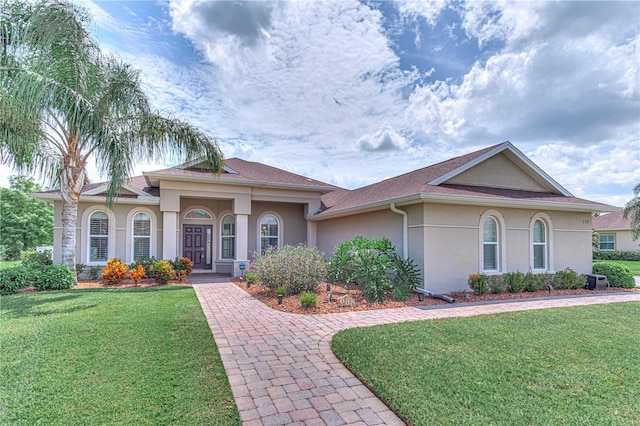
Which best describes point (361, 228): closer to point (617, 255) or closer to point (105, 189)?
point (105, 189)

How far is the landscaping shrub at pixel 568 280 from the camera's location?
11.5 meters

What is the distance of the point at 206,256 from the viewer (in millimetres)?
16344

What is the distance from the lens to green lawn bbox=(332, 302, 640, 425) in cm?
344

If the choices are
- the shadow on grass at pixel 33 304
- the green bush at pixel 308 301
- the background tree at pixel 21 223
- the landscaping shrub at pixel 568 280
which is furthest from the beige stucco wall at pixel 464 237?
the background tree at pixel 21 223

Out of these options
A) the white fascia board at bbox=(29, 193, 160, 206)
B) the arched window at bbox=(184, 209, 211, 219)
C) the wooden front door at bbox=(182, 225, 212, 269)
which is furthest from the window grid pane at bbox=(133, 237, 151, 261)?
the arched window at bbox=(184, 209, 211, 219)

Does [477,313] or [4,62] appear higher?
[4,62]

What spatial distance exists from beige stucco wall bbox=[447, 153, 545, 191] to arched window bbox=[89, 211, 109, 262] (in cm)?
1357

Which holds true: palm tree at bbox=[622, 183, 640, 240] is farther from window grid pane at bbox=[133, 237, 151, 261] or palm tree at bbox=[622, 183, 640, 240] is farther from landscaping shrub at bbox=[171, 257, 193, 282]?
window grid pane at bbox=[133, 237, 151, 261]

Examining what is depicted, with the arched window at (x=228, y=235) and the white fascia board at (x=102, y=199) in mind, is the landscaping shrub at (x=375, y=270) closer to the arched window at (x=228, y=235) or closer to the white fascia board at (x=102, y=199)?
the arched window at (x=228, y=235)

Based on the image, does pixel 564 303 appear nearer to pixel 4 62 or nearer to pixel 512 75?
pixel 512 75

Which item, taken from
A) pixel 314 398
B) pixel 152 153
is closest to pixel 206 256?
pixel 152 153

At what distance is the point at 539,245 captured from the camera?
11.9 meters

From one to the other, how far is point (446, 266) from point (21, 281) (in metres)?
13.2

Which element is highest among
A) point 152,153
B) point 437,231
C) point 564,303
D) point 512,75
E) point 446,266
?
point 512,75
